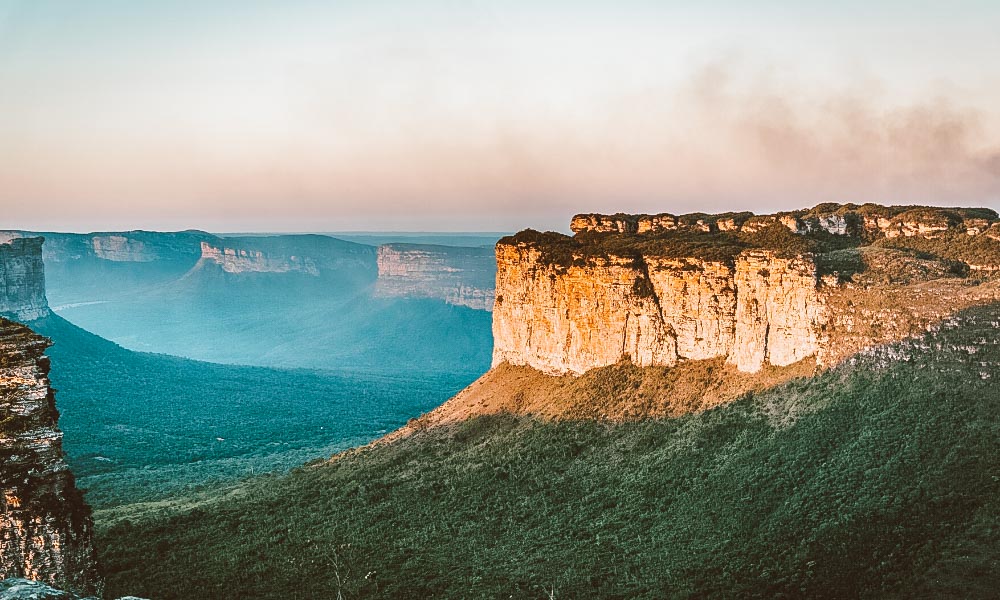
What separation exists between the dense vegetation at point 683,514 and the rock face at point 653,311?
3.79 meters

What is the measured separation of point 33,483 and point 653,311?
3087 cm

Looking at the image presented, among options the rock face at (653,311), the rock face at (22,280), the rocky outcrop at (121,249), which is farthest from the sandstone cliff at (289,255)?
the rock face at (653,311)

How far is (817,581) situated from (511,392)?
27224mm

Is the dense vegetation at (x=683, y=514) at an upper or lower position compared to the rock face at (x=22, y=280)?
lower

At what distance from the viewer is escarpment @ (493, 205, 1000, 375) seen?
117 ft

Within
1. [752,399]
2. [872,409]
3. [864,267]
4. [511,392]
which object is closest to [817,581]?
[872,409]

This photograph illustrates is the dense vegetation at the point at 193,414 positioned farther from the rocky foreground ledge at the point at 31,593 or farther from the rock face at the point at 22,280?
the rocky foreground ledge at the point at 31,593

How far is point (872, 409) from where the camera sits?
31234 millimetres

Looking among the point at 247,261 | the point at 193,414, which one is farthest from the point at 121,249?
the point at 193,414

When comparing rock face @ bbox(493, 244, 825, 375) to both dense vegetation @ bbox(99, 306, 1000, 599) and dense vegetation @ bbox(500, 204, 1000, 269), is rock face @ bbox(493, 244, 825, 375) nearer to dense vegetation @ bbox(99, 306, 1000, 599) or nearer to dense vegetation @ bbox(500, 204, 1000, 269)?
dense vegetation @ bbox(500, 204, 1000, 269)

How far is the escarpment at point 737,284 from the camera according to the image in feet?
117

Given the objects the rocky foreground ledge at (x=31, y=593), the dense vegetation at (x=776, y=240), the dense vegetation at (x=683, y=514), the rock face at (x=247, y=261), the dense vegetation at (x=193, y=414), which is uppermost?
the dense vegetation at (x=776, y=240)

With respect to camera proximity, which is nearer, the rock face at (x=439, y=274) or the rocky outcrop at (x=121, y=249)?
the rock face at (x=439, y=274)

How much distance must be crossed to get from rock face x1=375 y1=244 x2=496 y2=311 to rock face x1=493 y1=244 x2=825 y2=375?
9656 cm
